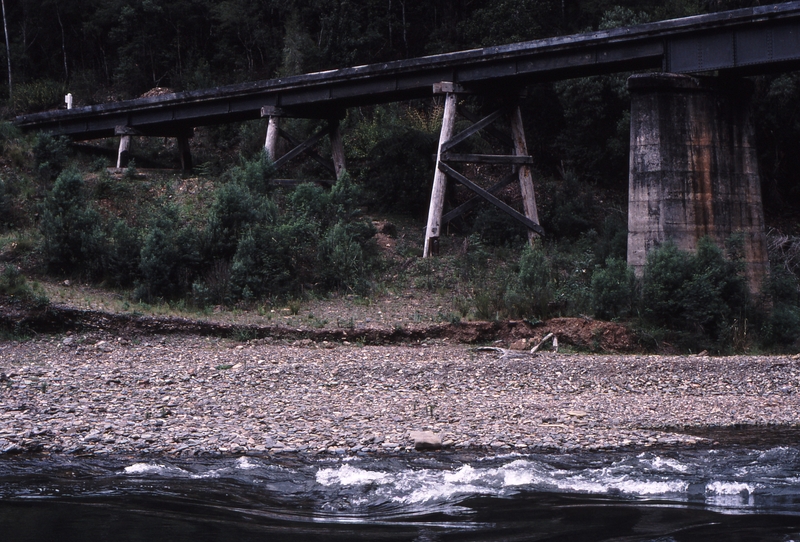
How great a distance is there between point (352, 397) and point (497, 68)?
9.52 metres

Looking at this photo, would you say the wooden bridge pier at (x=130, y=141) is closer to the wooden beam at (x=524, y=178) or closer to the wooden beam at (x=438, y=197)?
the wooden beam at (x=438, y=197)

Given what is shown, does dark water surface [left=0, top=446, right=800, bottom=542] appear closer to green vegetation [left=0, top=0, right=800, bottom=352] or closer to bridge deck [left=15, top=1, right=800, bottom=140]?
green vegetation [left=0, top=0, right=800, bottom=352]

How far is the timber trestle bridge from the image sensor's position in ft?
45.7

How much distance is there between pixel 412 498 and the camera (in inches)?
245

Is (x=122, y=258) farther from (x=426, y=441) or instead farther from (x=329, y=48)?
(x=329, y=48)

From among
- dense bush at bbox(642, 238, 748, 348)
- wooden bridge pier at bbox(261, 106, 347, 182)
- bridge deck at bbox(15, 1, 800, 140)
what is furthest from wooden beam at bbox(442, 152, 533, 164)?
dense bush at bbox(642, 238, 748, 348)

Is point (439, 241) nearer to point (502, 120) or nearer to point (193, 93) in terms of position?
point (193, 93)

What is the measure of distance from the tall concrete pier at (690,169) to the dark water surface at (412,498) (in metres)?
7.04

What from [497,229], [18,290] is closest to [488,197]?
[497,229]

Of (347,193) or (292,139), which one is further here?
(292,139)

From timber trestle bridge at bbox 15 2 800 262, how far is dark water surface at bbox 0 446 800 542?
28.3 ft

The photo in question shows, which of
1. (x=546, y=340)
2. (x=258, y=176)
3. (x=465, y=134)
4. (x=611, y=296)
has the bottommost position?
(x=546, y=340)

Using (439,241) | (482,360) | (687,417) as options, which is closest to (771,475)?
(687,417)

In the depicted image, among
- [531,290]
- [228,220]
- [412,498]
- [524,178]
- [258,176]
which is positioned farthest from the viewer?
[258,176]
